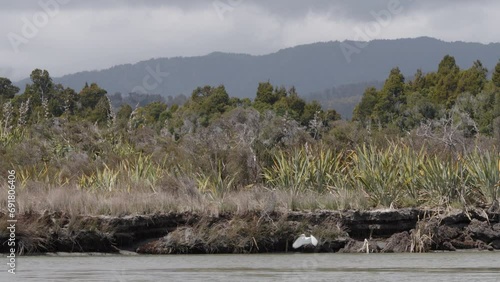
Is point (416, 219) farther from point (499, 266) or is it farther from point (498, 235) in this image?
point (499, 266)

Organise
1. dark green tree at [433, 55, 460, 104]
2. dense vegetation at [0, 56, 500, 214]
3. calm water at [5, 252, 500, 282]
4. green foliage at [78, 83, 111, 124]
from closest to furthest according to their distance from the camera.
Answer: calm water at [5, 252, 500, 282] → dense vegetation at [0, 56, 500, 214] → dark green tree at [433, 55, 460, 104] → green foliage at [78, 83, 111, 124]

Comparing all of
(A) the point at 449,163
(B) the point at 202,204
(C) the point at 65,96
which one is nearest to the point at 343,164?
(A) the point at 449,163

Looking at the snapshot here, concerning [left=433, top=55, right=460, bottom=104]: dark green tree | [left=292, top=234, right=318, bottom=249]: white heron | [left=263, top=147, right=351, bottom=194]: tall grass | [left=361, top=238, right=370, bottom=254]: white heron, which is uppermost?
[left=433, top=55, right=460, bottom=104]: dark green tree

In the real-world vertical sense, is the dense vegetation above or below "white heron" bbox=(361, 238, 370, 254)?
above

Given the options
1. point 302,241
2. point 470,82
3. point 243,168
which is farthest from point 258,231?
point 470,82

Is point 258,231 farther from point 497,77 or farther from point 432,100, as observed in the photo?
point 432,100

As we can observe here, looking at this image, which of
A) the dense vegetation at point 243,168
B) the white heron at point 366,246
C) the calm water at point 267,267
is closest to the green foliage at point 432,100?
the dense vegetation at point 243,168

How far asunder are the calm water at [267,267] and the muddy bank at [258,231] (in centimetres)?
109

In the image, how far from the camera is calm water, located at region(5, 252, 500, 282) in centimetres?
1942

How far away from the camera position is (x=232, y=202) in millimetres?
28984

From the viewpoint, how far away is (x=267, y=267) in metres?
22.2

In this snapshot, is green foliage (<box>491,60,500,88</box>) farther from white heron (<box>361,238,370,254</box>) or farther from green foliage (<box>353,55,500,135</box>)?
white heron (<box>361,238,370,254</box>)

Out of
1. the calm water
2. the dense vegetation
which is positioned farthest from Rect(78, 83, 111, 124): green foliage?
the calm water

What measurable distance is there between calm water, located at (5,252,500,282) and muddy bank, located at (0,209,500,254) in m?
1.09
